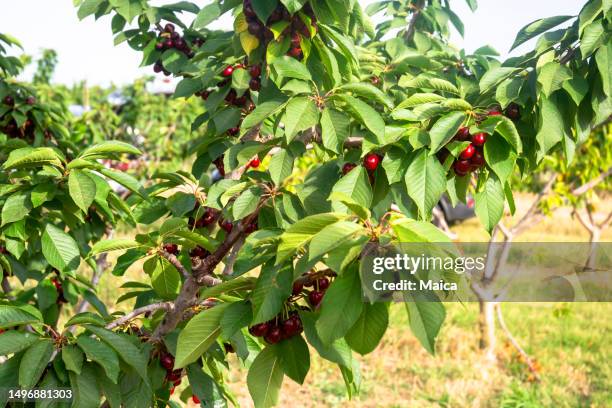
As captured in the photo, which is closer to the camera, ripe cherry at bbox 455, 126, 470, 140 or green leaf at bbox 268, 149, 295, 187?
ripe cherry at bbox 455, 126, 470, 140

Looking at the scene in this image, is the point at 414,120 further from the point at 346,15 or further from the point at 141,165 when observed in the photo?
Result: the point at 141,165

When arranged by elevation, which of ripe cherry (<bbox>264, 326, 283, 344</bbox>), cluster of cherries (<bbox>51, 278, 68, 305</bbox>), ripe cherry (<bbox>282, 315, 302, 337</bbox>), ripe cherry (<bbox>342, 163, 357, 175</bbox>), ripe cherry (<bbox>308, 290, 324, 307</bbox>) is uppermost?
ripe cherry (<bbox>342, 163, 357, 175</bbox>)

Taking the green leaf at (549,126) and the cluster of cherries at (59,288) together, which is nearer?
the green leaf at (549,126)

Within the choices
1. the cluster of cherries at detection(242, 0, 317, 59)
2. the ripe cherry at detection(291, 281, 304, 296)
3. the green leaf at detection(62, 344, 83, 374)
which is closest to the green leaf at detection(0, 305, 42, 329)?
the green leaf at detection(62, 344, 83, 374)

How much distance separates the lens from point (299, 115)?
1.39 m

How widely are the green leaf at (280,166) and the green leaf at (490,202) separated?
17.7 inches

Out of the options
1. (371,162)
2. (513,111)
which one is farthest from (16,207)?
(513,111)

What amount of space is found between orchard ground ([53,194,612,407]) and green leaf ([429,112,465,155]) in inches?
101

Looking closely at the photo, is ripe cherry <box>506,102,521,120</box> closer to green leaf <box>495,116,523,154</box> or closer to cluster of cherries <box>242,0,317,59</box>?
green leaf <box>495,116,523,154</box>

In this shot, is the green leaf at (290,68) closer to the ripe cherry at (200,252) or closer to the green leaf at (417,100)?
the green leaf at (417,100)

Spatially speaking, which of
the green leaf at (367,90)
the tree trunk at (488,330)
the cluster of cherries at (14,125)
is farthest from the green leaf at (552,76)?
the tree trunk at (488,330)

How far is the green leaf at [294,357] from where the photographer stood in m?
1.22

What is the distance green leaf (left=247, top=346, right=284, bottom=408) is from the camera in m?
1.23

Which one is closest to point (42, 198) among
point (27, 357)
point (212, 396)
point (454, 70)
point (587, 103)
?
point (27, 357)
